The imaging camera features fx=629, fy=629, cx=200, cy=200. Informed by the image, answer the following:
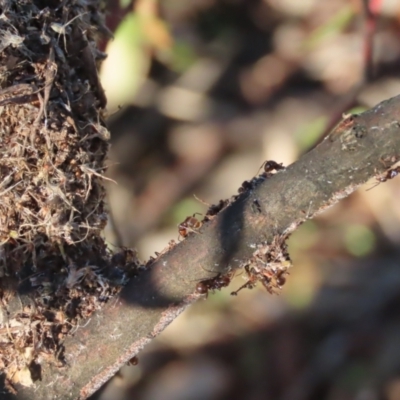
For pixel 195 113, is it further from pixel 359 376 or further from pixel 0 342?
pixel 0 342

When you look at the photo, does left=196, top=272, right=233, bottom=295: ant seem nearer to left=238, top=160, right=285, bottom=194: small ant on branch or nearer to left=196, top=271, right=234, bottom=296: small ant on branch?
left=196, top=271, right=234, bottom=296: small ant on branch

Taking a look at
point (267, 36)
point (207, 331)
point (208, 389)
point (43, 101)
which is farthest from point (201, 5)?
point (43, 101)

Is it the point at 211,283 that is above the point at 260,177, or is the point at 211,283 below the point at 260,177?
below

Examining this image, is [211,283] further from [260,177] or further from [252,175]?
[252,175]

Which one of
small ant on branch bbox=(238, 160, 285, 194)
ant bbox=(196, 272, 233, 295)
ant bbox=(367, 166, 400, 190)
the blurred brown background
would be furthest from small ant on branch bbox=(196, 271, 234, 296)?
the blurred brown background

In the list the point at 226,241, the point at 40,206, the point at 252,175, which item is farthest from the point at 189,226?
the point at 252,175
